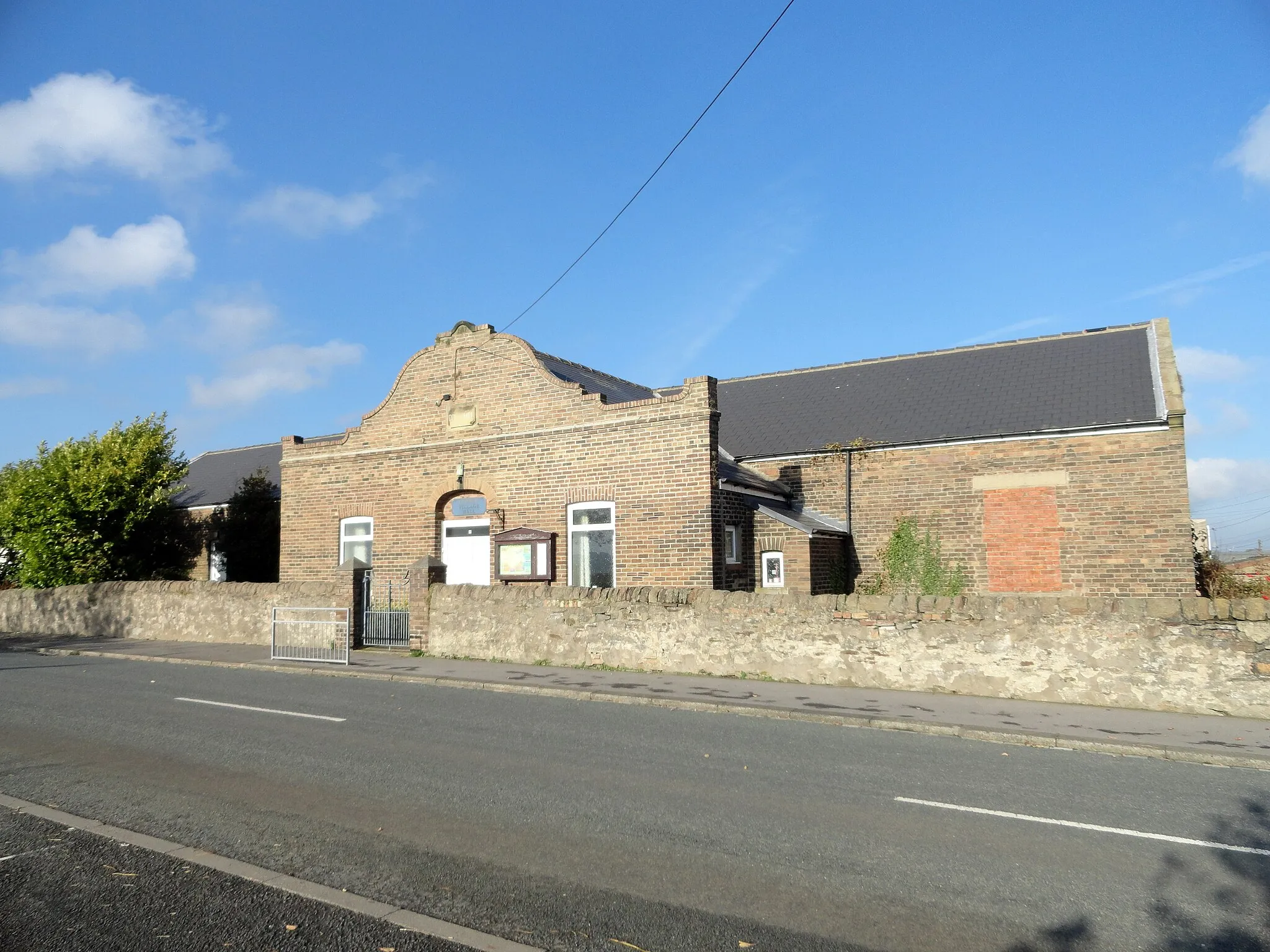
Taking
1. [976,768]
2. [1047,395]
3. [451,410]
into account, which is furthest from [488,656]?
[1047,395]

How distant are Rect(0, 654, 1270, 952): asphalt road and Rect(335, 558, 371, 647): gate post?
7.39 metres

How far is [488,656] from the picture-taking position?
645 inches

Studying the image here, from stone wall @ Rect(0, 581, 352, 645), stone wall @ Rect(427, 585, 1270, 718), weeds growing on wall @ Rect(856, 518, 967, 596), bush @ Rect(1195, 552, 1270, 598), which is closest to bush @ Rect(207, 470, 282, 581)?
stone wall @ Rect(0, 581, 352, 645)

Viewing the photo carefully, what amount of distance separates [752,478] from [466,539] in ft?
22.6

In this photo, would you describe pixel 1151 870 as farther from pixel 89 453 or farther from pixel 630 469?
pixel 89 453

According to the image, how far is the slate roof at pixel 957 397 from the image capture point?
66.7 ft

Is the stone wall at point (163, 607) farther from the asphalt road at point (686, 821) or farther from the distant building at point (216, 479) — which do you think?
the asphalt road at point (686, 821)

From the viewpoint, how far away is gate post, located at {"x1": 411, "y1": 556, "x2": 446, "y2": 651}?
57.5 feet

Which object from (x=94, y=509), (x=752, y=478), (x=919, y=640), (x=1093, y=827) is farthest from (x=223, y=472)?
(x=1093, y=827)

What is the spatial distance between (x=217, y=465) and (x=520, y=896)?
3887 cm

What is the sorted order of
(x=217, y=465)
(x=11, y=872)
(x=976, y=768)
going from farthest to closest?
1. (x=217, y=465)
2. (x=976, y=768)
3. (x=11, y=872)

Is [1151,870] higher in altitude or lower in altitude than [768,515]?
lower

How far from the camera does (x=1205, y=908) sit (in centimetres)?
478

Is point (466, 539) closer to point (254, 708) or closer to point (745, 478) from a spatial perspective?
point (745, 478)
